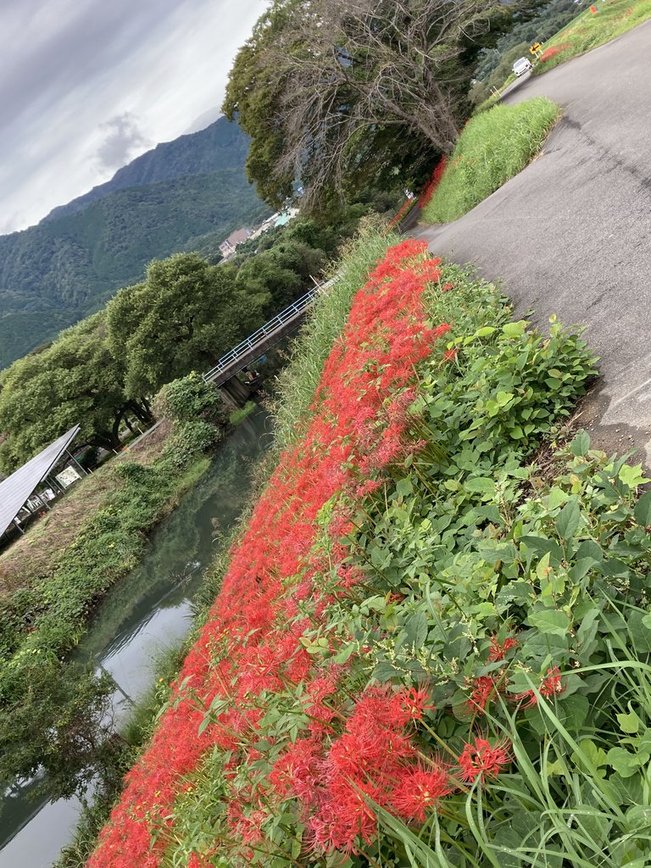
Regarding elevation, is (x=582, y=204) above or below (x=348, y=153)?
below

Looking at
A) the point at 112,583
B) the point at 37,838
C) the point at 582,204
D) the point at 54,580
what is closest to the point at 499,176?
the point at 582,204

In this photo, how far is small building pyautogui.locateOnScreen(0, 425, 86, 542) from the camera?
70.3ft

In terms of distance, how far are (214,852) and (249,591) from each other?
2711mm

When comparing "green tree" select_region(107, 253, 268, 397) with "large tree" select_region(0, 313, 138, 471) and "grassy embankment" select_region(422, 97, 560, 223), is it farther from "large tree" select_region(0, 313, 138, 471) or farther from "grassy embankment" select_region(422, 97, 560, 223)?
"grassy embankment" select_region(422, 97, 560, 223)

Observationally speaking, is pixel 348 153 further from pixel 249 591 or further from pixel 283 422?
pixel 249 591

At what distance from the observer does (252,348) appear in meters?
26.9

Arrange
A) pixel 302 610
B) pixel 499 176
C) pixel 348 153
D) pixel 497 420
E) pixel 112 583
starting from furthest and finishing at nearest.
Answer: pixel 348 153 → pixel 112 583 → pixel 499 176 → pixel 497 420 → pixel 302 610

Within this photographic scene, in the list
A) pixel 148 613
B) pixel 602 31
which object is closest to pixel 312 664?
pixel 148 613

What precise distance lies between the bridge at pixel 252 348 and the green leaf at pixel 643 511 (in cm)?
2486

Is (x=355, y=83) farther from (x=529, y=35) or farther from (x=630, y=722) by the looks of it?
(x=529, y=35)

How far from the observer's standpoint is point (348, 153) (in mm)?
17922

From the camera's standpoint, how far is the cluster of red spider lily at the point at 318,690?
56.2 inches

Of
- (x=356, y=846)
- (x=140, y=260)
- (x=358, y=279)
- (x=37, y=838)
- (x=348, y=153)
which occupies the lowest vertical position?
(x=37, y=838)

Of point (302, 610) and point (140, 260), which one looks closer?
point (302, 610)
